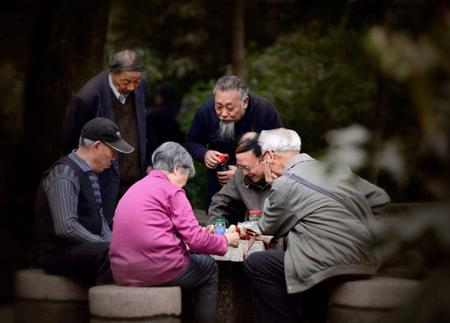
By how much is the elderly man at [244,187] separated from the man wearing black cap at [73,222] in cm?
101

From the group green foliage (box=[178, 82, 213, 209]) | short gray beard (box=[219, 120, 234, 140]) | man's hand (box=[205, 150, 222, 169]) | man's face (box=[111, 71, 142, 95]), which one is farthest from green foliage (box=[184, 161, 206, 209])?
man's face (box=[111, 71, 142, 95])

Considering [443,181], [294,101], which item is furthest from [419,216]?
[294,101]

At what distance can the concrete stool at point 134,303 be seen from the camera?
20.1 ft

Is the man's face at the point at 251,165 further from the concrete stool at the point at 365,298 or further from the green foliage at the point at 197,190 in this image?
the green foliage at the point at 197,190

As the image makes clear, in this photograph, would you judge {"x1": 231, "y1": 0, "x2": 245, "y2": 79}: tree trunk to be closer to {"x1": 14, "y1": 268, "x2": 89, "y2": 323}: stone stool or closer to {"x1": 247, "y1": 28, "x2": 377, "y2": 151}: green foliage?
{"x1": 247, "y1": 28, "x2": 377, "y2": 151}: green foliage

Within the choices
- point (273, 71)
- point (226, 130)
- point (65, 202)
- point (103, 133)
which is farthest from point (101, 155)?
point (273, 71)

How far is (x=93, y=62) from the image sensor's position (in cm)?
955

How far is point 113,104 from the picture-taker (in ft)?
26.2

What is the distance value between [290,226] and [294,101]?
8.34 meters

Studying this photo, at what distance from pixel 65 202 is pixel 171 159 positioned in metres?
0.68

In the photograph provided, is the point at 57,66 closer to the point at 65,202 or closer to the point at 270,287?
the point at 65,202

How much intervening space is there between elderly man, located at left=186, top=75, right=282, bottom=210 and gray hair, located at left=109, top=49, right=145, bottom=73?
65 centimetres

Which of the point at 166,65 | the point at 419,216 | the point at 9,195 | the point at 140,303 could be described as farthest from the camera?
the point at 166,65

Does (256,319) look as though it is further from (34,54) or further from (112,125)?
(34,54)
